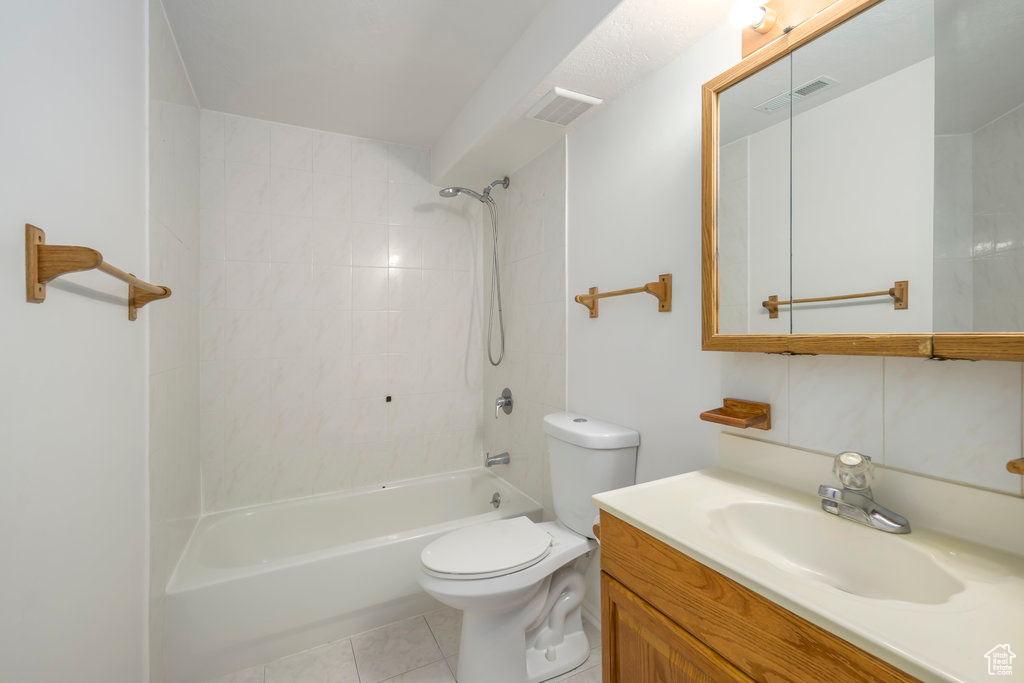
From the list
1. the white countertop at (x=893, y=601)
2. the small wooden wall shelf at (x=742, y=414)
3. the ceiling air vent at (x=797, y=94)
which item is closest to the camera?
the white countertop at (x=893, y=601)

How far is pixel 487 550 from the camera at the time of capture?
4.88 ft

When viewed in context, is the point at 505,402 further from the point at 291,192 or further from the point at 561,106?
the point at 291,192

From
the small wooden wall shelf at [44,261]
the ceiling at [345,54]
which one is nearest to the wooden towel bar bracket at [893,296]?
the ceiling at [345,54]

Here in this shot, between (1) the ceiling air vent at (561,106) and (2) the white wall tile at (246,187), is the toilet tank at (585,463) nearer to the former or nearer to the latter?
(1) the ceiling air vent at (561,106)

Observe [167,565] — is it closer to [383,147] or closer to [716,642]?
[716,642]

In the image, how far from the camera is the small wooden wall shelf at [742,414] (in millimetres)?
1104

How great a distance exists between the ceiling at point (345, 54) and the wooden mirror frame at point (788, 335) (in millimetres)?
748

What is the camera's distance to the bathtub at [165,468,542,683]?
59.9 inches

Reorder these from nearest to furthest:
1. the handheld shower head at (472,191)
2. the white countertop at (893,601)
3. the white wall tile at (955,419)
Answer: the white countertop at (893,601)
the white wall tile at (955,419)
the handheld shower head at (472,191)

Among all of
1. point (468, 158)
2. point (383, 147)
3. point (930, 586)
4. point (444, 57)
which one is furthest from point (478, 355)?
point (930, 586)

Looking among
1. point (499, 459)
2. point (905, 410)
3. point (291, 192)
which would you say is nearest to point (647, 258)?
point (905, 410)

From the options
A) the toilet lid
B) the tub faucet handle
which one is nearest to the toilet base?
the toilet lid

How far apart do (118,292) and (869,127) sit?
1.80 meters

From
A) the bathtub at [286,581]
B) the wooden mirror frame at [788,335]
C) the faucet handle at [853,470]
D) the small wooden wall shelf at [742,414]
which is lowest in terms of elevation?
the bathtub at [286,581]
